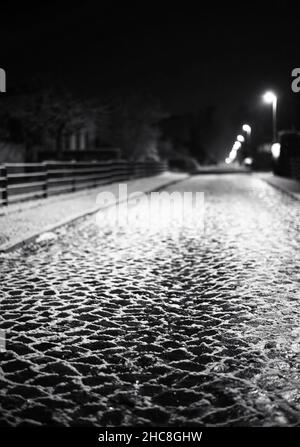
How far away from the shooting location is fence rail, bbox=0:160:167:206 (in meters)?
16.4

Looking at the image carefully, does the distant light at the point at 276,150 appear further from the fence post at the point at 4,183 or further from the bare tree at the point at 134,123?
the fence post at the point at 4,183

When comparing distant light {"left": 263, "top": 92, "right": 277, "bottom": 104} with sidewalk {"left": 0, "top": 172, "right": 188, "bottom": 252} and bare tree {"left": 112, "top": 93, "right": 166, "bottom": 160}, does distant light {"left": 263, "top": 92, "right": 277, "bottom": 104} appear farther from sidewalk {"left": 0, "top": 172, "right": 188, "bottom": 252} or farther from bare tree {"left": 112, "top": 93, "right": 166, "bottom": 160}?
bare tree {"left": 112, "top": 93, "right": 166, "bottom": 160}


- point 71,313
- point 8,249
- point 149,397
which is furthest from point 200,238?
point 149,397

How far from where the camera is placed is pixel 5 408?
10.9 ft

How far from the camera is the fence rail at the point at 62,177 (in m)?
16.4

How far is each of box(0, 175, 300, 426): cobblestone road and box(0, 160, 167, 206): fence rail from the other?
7457mm

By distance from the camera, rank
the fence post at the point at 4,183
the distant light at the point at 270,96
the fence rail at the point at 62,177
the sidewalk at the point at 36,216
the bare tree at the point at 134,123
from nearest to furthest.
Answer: the sidewalk at the point at 36,216, the fence post at the point at 4,183, the fence rail at the point at 62,177, the distant light at the point at 270,96, the bare tree at the point at 134,123

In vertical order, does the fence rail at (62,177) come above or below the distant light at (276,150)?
below

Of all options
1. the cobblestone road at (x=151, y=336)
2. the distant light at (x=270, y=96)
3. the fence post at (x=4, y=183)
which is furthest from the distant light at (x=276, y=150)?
the cobblestone road at (x=151, y=336)

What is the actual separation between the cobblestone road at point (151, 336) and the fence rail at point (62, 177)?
7.46 meters

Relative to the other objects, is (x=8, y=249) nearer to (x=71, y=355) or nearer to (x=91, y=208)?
(x=71, y=355)

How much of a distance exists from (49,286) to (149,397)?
3337 millimetres

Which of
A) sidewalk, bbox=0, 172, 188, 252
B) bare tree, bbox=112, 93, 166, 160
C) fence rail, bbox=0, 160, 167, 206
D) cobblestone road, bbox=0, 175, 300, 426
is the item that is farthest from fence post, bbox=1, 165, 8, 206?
bare tree, bbox=112, 93, 166, 160

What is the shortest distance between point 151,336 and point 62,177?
2291cm
